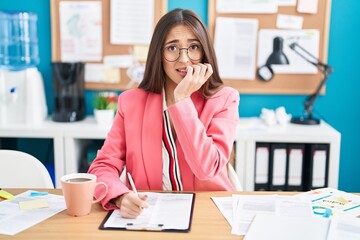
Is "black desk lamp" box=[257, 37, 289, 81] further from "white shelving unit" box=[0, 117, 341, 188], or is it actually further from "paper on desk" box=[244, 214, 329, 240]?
"paper on desk" box=[244, 214, 329, 240]

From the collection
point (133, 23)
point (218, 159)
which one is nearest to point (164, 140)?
point (218, 159)

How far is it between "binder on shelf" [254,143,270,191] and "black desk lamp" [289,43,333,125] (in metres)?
0.35

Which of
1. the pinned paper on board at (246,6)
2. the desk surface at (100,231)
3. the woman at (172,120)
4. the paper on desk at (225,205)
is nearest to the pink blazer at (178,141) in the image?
the woman at (172,120)

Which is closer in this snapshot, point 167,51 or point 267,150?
point 167,51

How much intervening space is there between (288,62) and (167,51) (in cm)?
144

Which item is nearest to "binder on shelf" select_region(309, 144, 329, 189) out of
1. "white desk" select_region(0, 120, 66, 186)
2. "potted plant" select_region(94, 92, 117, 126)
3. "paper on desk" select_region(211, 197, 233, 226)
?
"potted plant" select_region(94, 92, 117, 126)

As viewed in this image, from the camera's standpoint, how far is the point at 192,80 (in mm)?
1453

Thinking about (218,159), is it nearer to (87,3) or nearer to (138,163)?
(138,163)

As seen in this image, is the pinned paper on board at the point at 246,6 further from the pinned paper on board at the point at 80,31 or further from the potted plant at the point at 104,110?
the potted plant at the point at 104,110

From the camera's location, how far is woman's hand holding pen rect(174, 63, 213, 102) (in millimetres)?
1451

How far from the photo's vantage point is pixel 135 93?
1.67 meters

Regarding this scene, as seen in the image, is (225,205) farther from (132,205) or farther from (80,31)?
(80,31)

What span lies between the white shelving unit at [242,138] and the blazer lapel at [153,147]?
3.23 ft

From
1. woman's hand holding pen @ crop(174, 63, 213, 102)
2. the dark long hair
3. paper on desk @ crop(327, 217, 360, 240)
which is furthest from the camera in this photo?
the dark long hair
